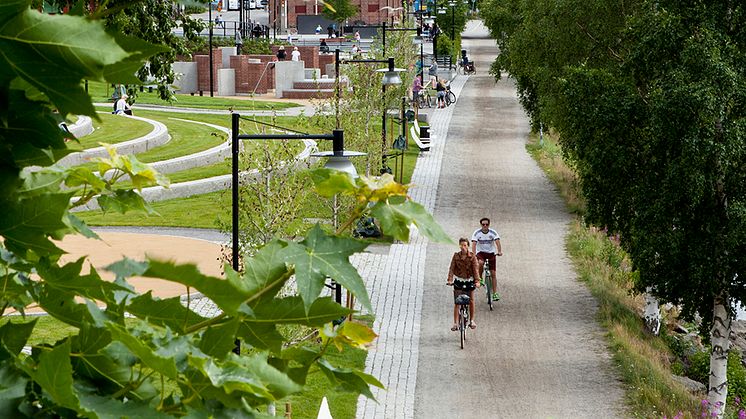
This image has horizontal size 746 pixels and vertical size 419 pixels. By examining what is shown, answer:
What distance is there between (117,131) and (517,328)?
20.1 metres

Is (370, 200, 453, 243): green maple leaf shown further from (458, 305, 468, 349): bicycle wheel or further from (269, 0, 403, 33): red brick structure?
(269, 0, 403, 33): red brick structure

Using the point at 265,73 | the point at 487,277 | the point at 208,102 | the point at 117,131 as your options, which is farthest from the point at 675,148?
the point at 265,73

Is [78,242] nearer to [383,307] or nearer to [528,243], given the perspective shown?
[383,307]

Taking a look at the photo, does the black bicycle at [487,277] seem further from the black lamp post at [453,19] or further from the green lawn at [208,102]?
the black lamp post at [453,19]

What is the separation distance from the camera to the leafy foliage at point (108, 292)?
1.98 m

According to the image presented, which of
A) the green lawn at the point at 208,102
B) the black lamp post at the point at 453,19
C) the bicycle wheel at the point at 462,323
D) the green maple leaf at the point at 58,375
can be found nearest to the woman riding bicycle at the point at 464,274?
the bicycle wheel at the point at 462,323

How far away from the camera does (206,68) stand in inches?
2633

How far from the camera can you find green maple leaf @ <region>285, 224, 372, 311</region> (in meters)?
2.34

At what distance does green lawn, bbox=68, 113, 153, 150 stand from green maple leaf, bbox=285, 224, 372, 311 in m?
34.0

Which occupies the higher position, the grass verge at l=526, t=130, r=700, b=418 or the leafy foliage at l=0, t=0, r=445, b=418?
the leafy foliage at l=0, t=0, r=445, b=418

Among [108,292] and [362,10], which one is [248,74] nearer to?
[362,10]

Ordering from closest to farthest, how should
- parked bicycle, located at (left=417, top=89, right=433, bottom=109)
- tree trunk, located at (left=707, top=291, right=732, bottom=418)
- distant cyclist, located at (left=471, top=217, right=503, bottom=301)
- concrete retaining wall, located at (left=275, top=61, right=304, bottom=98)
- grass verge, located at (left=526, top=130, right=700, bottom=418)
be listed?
grass verge, located at (left=526, top=130, right=700, bottom=418)
tree trunk, located at (left=707, top=291, right=732, bottom=418)
distant cyclist, located at (left=471, top=217, right=503, bottom=301)
parked bicycle, located at (left=417, top=89, right=433, bottom=109)
concrete retaining wall, located at (left=275, top=61, right=304, bottom=98)

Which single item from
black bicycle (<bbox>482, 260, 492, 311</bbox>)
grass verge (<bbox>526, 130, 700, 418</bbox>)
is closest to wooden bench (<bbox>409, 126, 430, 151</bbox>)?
grass verge (<bbox>526, 130, 700, 418</bbox>)

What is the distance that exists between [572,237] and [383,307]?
29.7 feet
